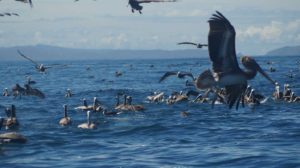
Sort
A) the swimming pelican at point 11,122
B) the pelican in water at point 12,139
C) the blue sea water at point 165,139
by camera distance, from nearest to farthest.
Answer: the blue sea water at point 165,139 < the pelican in water at point 12,139 < the swimming pelican at point 11,122

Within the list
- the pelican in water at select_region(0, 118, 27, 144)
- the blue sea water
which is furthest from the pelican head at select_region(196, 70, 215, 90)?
the pelican in water at select_region(0, 118, 27, 144)

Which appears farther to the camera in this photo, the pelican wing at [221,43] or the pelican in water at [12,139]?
the pelican in water at [12,139]

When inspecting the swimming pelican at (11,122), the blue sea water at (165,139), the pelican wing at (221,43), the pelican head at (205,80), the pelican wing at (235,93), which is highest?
the pelican wing at (221,43)

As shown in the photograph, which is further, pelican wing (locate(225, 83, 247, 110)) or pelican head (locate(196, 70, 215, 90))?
pelican wing (locate(225, 83, 247, 110))

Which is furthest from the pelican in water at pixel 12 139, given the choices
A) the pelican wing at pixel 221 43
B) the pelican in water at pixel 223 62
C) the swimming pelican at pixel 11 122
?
the pelican wing at pixel 221 43

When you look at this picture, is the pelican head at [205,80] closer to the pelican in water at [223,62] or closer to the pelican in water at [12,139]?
the pelican in water at [223,62]

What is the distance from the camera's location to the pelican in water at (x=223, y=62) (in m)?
8.89

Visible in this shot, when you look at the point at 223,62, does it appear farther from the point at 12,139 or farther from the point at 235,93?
the point at 12,139

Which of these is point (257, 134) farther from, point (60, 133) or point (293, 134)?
point (60, 133)

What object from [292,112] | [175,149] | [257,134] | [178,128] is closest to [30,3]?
[175,149]

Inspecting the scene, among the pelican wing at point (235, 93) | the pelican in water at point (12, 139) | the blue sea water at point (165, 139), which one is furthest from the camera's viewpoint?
the pelican in water at point (12, 139)

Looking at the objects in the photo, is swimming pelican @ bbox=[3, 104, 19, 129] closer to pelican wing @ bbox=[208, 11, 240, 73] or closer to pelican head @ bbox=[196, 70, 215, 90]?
pelican head @ bbox=[196, 70, 215, 90]

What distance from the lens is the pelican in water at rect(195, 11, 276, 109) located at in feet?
29.2

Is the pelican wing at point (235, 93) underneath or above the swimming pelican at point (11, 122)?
above
